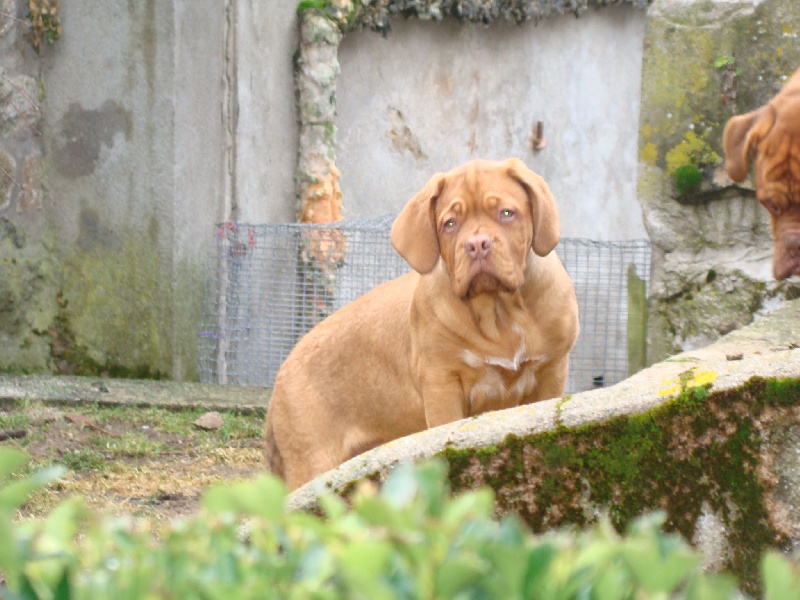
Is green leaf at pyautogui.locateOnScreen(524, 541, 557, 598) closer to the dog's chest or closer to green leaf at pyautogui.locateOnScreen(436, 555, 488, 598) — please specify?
green leaf at pyautogui.locateOnScreen(436, 555, 488, 598)

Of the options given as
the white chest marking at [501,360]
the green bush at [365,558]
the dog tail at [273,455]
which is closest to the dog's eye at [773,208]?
the white chest marking at [501,360]

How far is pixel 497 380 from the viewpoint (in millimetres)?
4250

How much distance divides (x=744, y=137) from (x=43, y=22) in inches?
209

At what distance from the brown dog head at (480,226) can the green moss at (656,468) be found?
1.68 metres

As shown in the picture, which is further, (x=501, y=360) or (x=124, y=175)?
(x=124, y=175)

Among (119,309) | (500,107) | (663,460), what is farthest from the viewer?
(500,107)

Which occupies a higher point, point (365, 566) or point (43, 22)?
point (43, 22)

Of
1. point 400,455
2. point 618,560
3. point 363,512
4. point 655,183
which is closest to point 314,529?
point 363,512

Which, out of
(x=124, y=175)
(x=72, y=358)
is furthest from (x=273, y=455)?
(x=124, y=175)

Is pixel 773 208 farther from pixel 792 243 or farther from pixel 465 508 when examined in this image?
pixel 465 508

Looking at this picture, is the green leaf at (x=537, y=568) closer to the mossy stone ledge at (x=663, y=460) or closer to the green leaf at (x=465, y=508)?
the green leaf at (x=465, y=508)

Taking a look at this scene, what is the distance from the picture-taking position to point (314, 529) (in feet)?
3.36

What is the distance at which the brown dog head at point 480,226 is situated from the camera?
159 inches

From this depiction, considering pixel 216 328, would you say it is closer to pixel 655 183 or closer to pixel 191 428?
pixel 191 428
